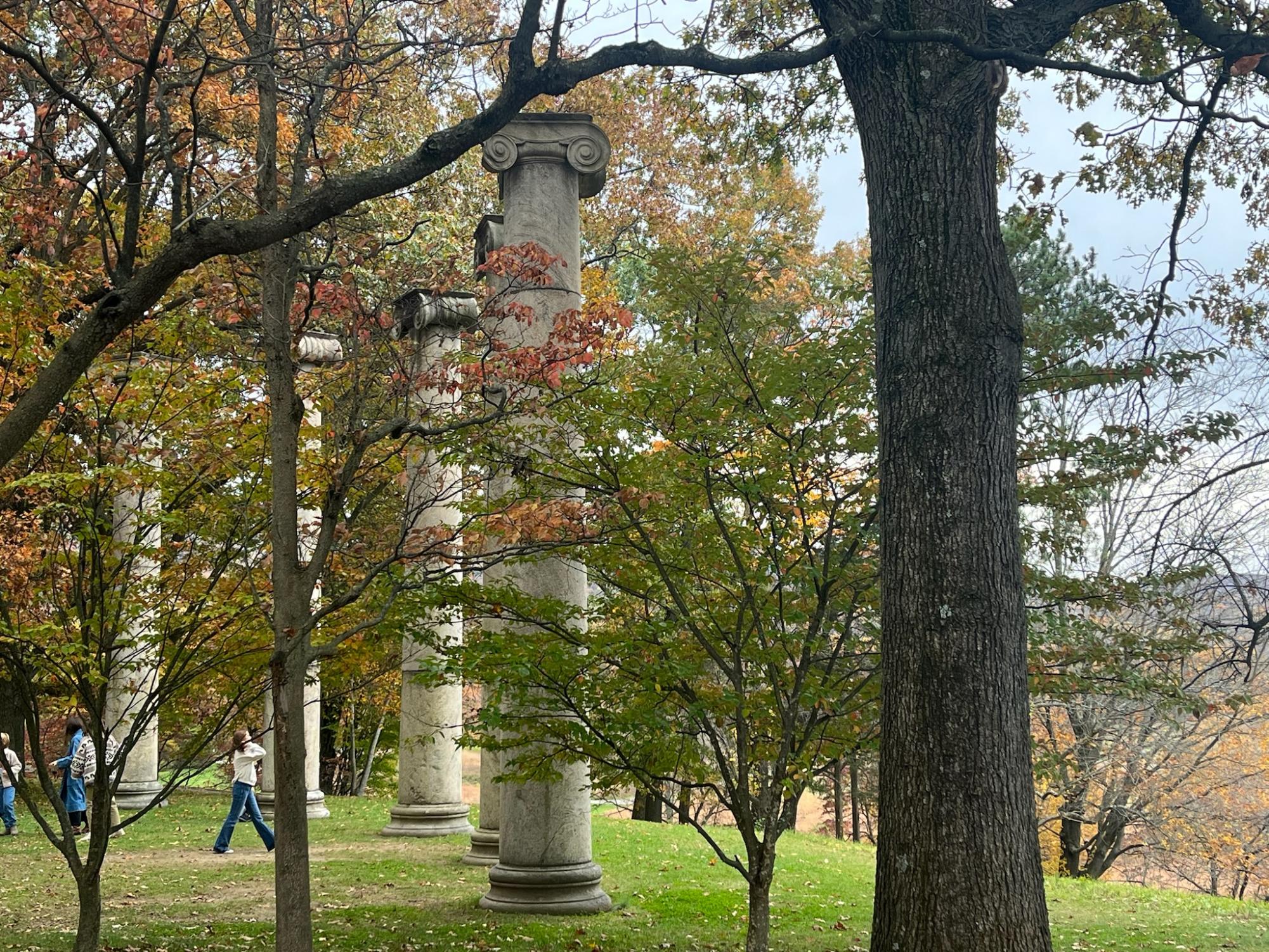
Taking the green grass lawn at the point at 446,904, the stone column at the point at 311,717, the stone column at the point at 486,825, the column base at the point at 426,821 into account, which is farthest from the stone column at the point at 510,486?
the column base at the point at 426,821

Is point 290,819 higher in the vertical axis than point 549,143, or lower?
lower

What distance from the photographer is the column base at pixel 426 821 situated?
52.7ft

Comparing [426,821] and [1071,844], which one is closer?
[426,821]

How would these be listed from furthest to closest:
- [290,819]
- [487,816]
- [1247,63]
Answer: [487,816] < [290,819] < [1247,63]

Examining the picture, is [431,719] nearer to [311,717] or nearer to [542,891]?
[311,717]

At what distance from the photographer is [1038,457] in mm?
8719

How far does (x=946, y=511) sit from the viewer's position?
5.38 meters

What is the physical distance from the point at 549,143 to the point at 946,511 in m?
7.09

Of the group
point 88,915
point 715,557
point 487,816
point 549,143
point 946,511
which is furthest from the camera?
point 487,816

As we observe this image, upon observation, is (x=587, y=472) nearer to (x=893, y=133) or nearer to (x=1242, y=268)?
(x=893, y=133)

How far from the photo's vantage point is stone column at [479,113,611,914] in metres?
10.2

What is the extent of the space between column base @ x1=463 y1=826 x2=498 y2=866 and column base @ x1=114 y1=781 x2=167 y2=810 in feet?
24.4

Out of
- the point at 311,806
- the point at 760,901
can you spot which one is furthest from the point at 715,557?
the point at 311,806

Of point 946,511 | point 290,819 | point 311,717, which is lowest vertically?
point 311,717
